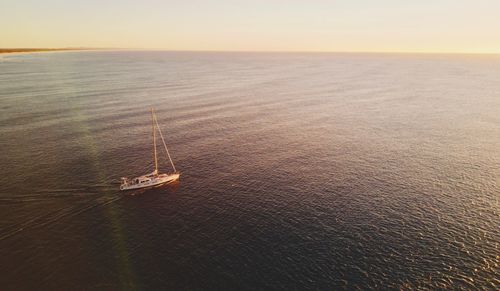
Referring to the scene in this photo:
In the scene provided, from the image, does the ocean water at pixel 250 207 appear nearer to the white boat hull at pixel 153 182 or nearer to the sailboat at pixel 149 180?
the white boat hull at pixel 153 182

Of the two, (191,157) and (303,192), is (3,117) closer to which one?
(191,157)

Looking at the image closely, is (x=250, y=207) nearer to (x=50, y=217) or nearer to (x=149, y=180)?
(x=149, y=180)

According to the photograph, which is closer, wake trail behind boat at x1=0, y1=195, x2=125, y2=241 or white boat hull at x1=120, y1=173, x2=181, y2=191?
wake trail behind boat at x1=0, y1=195, x2=125, y2=241

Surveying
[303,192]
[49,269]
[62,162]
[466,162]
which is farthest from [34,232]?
[466,162]

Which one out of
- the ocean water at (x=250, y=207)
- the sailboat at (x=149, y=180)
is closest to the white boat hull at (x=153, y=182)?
the sailboat at (x=149, y=180)

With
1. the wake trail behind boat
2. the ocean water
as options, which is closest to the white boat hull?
the ocean water

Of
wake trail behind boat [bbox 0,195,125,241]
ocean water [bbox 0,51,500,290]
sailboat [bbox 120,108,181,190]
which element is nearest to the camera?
ocean water [bbox 0,51,500,290]

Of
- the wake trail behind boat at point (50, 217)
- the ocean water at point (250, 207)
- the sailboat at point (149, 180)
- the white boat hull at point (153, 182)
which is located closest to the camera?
the ocean water at point (250, 207)

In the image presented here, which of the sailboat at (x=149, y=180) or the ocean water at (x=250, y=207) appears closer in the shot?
the ocean water at (x=250, y=207)

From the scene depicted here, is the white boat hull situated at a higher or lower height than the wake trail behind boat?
higher

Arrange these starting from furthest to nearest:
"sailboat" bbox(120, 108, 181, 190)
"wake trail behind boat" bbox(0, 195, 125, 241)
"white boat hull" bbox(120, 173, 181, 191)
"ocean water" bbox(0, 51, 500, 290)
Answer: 1. "sailboat" bbox(120, 108, 181, 190)
2. "white boat hull" bbox(120, 173, 181, 191)
3. "wake trail behind boat" bbox(0, 195, 125, 241)
4. "ocean water" bbox(0, 51, 500, 290)

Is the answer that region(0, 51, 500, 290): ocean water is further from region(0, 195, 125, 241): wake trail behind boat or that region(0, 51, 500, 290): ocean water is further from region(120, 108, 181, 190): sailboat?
region(120, 108, 181, 190): sailboat
